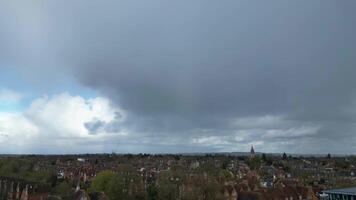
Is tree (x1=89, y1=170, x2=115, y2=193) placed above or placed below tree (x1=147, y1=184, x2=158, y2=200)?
above

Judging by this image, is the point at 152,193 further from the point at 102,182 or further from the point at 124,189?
the point at 102,182

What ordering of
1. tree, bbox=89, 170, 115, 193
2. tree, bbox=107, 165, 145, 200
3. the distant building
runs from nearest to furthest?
the distant building → tree, bbox=107, 165, 145, 200 → tree, bbox=89, 170, 115, 193

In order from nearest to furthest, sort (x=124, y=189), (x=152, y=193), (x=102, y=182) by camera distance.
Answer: (x=152, y=193) → (x=124, y=189) → (x=102, y=182)

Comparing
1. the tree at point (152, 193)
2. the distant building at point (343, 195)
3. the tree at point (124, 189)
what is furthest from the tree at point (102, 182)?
the distant building at point (343, 195)

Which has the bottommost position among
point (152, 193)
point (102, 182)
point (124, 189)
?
point (152, 193)

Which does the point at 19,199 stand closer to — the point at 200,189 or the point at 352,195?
the point at 200,189

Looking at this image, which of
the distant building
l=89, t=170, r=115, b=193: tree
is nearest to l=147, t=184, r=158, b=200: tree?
l=89, t=170, r=115, b=193: tree

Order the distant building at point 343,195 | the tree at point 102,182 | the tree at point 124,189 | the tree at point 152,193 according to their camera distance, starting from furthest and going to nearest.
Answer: the tree at point 102,182 < the tree at point 124,189 < the tree at point 152,193 < the distant building at point 343,195

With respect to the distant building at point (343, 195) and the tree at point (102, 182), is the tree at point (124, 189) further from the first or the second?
the distant building at point (343, 195)

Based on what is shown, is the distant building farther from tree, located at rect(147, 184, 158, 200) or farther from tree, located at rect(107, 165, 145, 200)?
tree, located at rect(107, 165, 145, 200)

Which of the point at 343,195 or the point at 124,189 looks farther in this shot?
the point at 124,189

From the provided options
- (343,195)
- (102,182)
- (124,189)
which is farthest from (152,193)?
(343,195)

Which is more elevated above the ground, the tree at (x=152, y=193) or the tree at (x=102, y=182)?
the tree at (x=102, y=182)
